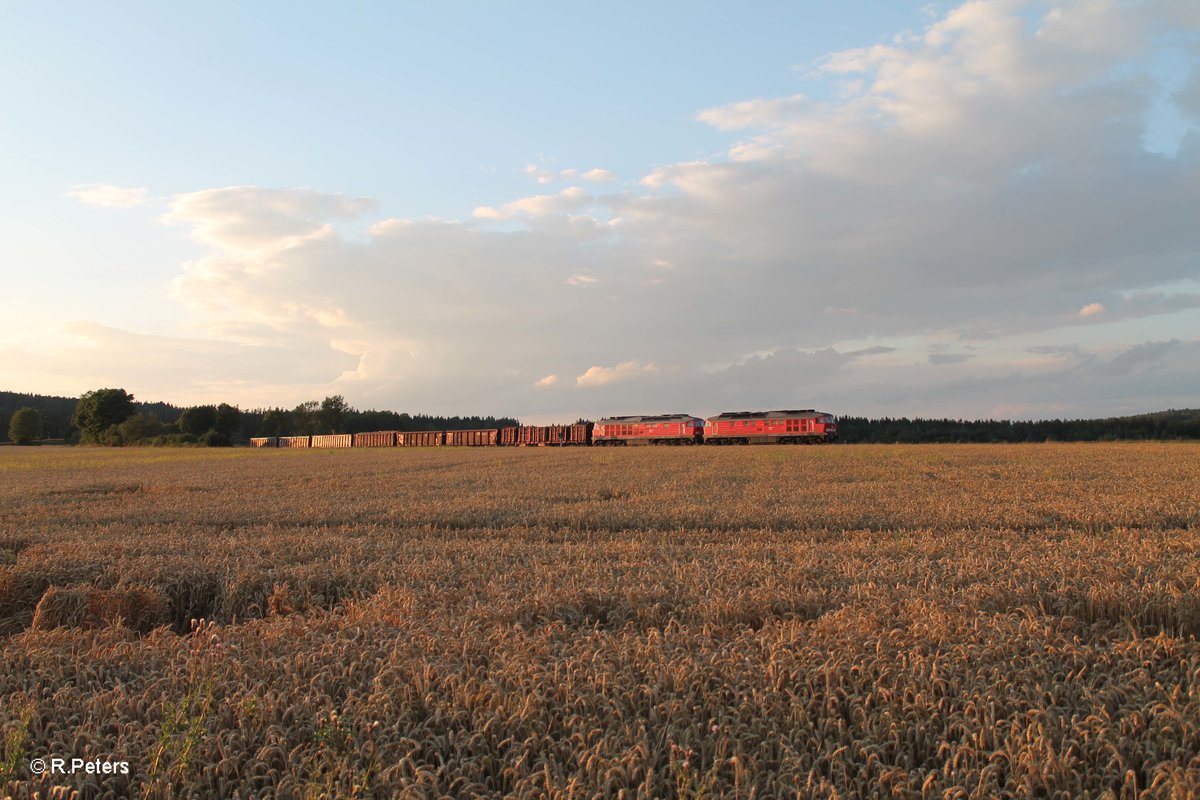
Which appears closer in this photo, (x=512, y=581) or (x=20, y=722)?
(x=20, y=722)

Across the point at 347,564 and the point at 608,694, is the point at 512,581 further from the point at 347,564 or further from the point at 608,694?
the point at 608,694

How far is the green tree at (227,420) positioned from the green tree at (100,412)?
54.9 ft

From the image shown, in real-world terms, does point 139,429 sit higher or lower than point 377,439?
higher

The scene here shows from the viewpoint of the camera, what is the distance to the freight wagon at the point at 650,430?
91.3 meters

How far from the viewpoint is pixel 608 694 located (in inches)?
204

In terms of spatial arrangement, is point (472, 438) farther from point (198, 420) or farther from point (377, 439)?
point (198, 420)

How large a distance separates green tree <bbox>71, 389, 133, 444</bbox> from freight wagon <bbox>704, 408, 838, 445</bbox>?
4855 inches

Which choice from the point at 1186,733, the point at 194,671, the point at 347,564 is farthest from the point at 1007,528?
the point at 194,671

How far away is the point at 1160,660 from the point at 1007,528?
10.5m

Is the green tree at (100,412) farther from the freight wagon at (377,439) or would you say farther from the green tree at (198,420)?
the freight wagon at (377,439)

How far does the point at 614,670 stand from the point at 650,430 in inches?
3513

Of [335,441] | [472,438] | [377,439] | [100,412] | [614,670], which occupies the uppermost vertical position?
[100,412]

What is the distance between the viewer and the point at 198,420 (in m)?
154

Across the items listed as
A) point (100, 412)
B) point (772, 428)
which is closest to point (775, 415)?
point (772, 428)
